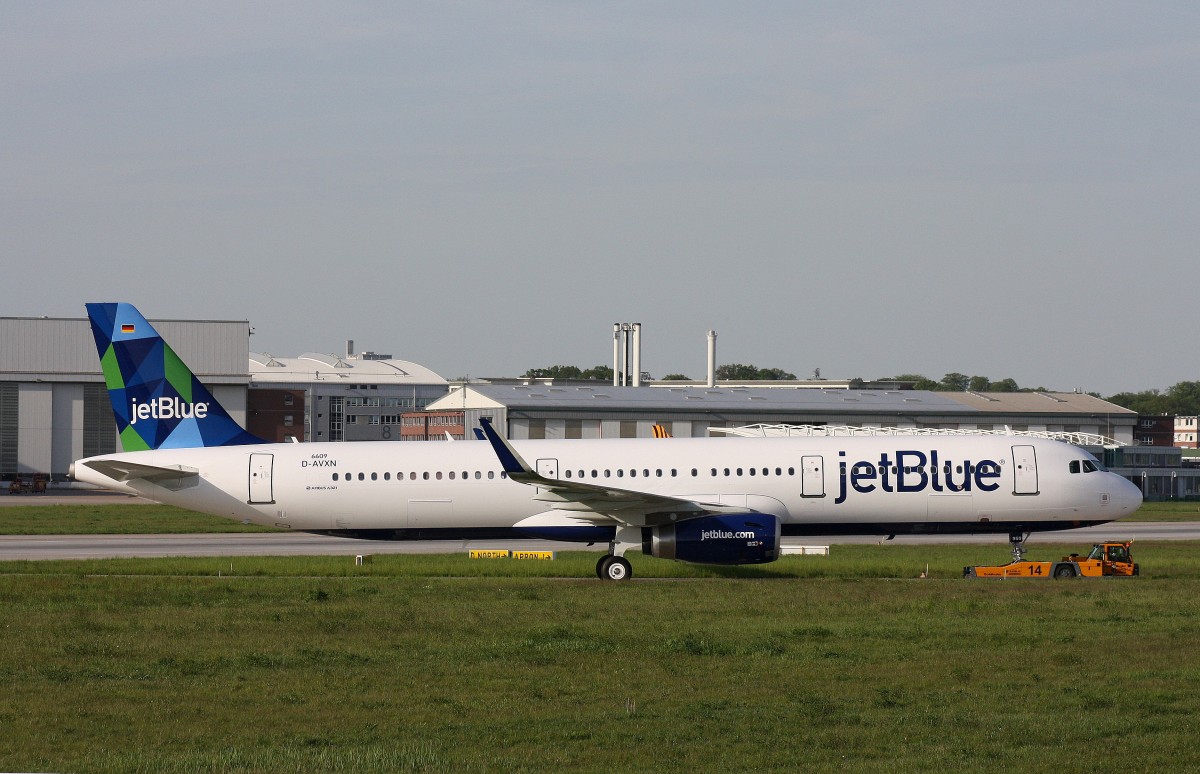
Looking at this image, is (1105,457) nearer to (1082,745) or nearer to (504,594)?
(504,594)

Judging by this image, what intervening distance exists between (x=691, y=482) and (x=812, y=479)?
3.36m

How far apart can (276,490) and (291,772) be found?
25.3 meters

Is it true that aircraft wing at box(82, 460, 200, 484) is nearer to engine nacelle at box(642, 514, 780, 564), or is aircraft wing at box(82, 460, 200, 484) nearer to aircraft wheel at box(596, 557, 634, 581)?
aircraft wheel at box(596, 557, 634, 581)

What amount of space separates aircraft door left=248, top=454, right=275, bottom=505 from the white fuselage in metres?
0.03

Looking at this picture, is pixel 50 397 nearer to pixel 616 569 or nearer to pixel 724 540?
pixel 616 569

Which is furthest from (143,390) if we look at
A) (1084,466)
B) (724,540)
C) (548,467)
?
(1084,466)

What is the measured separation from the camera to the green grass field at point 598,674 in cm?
1491

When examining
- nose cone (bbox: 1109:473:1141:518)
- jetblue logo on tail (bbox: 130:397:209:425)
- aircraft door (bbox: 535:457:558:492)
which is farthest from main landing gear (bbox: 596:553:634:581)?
nose cone (bbox: 1109:473:1141:518)

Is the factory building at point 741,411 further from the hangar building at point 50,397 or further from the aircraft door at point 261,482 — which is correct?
the aircraft door at point 261,482

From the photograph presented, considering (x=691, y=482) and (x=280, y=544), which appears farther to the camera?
(x=280, y=544)

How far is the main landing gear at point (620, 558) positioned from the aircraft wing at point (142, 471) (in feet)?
40.4

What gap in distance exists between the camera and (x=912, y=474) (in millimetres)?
37125

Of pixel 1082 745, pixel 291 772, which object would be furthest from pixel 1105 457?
pixel 291 772

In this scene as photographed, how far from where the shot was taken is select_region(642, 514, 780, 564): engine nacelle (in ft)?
113
